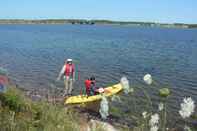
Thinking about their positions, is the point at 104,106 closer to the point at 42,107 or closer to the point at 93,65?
the point at 42,107

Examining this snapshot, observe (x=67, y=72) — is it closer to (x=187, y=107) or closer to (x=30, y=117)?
(x=30, y=117)

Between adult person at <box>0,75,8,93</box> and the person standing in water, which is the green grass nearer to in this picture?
adult person at <box>0,75,8,93</box>

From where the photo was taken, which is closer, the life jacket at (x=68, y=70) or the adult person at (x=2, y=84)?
the adult person at (x=2, y=84)

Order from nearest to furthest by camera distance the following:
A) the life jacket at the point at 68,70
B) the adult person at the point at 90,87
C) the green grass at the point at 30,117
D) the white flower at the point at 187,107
A: the white flower at the point at 187,107 → the green grass at the point at 30,117 → the adult person at the point at 90,87 → the life jacket at the point at 68,70

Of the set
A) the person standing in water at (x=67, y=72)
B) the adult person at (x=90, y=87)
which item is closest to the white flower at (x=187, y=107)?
the adult person at (x=90, y=87)

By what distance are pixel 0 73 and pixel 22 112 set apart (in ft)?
6.38

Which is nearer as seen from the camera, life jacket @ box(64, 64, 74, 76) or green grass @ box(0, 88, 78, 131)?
green grass @ box(0, 88, 78, 131)

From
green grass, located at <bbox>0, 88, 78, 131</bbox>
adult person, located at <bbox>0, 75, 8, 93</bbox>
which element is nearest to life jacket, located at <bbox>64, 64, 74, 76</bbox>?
green grass, located at <bbox>0, 88, 78, 131</bbox>

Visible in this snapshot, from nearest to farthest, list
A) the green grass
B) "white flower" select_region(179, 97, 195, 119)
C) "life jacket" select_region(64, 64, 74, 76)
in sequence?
"white flower" select_region(179, 97, 195, 119) < the green grass < "life jacket" select_region(64, 64, 74, 76)

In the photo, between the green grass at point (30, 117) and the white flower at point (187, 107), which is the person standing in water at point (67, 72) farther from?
the white flower at point (187, 107)

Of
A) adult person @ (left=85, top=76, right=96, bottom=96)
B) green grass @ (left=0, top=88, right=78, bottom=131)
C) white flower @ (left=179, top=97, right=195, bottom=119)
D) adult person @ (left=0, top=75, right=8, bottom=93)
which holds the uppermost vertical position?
white flower @ (left=179, top=97, right=195, bottom=119)

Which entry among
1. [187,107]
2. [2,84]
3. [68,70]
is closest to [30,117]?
[2,84]

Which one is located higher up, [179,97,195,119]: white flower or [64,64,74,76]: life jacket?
[179,97,195,119]: white flower

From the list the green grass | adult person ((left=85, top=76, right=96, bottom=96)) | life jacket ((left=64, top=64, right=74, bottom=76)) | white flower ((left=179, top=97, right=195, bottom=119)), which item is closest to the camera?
white flower ((left=179, top=97, right=195, bottom=119))
